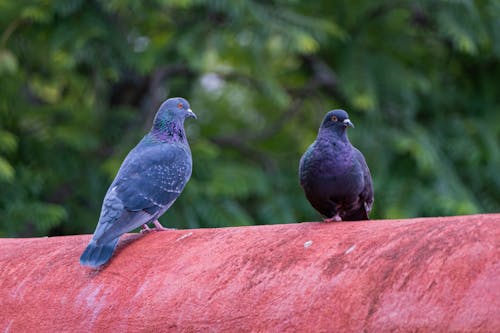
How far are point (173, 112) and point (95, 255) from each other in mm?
1785

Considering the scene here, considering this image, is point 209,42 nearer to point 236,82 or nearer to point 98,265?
point 236,82

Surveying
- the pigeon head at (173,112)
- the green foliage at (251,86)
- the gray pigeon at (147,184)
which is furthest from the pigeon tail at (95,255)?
the green foliage at (251,86)

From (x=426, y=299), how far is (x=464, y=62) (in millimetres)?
7336

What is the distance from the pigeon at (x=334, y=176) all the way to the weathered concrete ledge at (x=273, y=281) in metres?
0.69

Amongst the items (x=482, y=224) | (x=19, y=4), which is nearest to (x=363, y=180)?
(x=482, y=224)

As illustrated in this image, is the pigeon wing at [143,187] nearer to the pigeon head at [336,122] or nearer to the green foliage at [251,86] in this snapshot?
the pigeon head at [336,122]

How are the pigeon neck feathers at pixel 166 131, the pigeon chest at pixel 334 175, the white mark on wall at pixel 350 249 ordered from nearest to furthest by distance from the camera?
the white mark on wall at pixel 350 249, the pigeon chest at pixel 334 175, the pigeon neck feathers at pixel 166 131

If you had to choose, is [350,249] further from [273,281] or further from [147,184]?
[147,184]

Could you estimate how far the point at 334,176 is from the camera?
399cm

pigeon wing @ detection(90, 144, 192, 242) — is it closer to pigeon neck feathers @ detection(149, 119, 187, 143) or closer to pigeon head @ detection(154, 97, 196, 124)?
pigeon neck feathers @ detection(149, 119, 187, 143)

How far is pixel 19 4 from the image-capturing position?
7871 mm

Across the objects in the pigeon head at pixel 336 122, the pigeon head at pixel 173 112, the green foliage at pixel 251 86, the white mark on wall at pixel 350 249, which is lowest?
the green foliage at pixel 251 86

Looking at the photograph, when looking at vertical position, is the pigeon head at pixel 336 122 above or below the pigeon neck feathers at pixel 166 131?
above

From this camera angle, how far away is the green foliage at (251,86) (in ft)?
25.7
